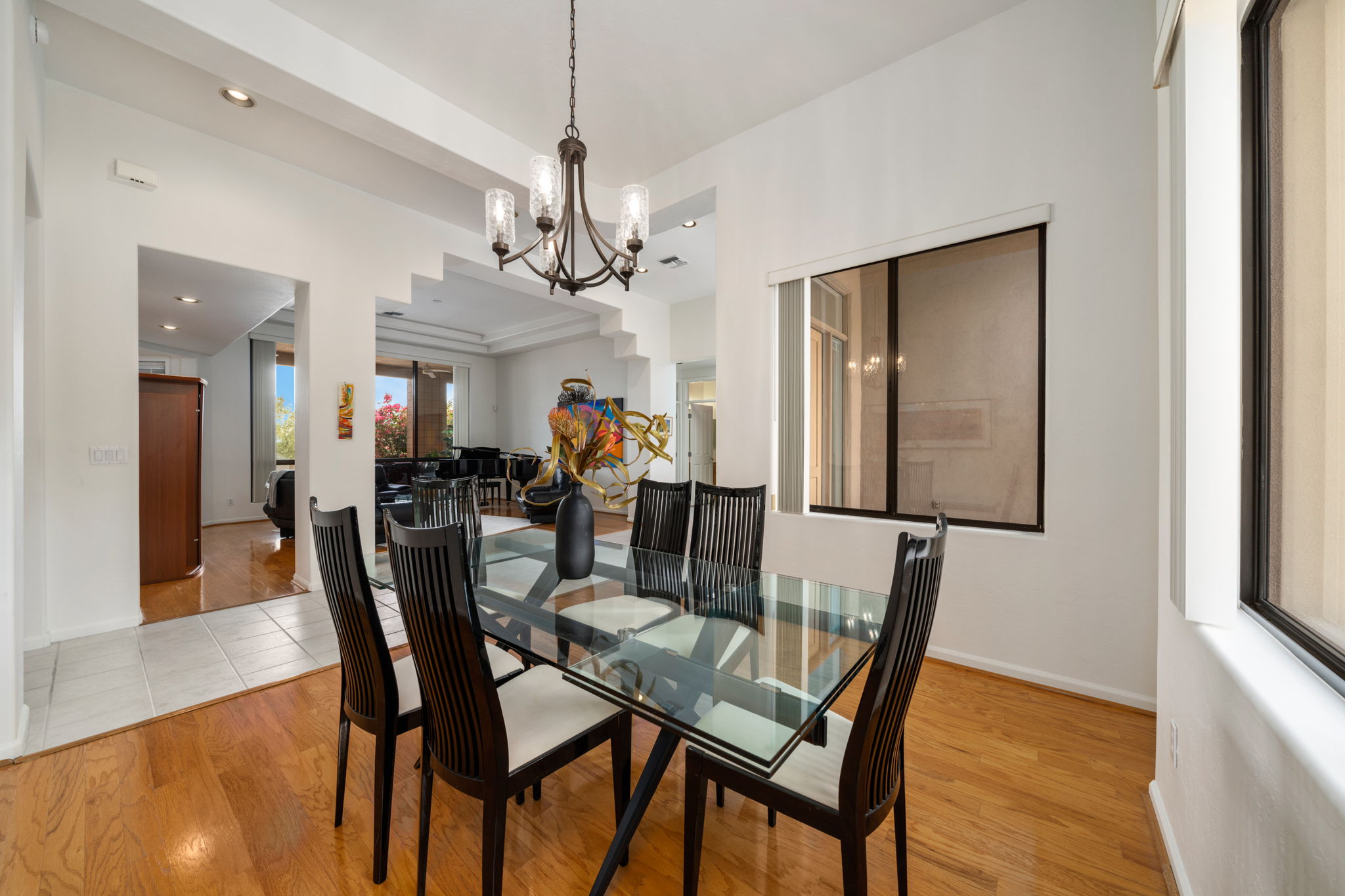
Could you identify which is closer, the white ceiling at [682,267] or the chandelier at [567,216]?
the chandelier at [567,216]

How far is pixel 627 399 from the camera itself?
7.70 meters

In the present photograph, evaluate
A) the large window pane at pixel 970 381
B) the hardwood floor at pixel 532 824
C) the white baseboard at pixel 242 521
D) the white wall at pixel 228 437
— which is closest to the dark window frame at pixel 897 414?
the large window pane at pixel 970 381

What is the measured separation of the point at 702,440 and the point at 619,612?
243 inches

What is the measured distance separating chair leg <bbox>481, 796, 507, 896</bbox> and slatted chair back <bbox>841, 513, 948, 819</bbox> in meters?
0.72

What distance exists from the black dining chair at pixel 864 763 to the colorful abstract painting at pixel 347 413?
13.0 feet

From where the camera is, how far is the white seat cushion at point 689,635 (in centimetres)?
134

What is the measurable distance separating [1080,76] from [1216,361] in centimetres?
199

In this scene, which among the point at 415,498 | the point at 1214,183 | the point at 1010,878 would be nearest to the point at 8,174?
the point at 415,498

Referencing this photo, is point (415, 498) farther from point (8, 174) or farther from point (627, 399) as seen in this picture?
point (627, 399)

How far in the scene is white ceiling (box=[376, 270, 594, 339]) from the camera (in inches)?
258

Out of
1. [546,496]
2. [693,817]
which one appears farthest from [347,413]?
[693,817]

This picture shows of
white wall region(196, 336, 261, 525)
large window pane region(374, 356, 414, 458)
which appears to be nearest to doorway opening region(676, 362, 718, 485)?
large window pane region(374, 356, 414, 458)

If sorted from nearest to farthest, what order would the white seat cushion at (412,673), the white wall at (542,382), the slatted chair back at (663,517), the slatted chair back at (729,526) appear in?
the white seat cushion at (412,673) < the slatted chair back at (729,526) < the slatted chair back at (663,517) < the white wall at (542,382)

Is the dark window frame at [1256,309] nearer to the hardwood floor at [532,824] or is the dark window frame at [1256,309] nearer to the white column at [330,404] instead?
the hardwood floor at [532,824]
